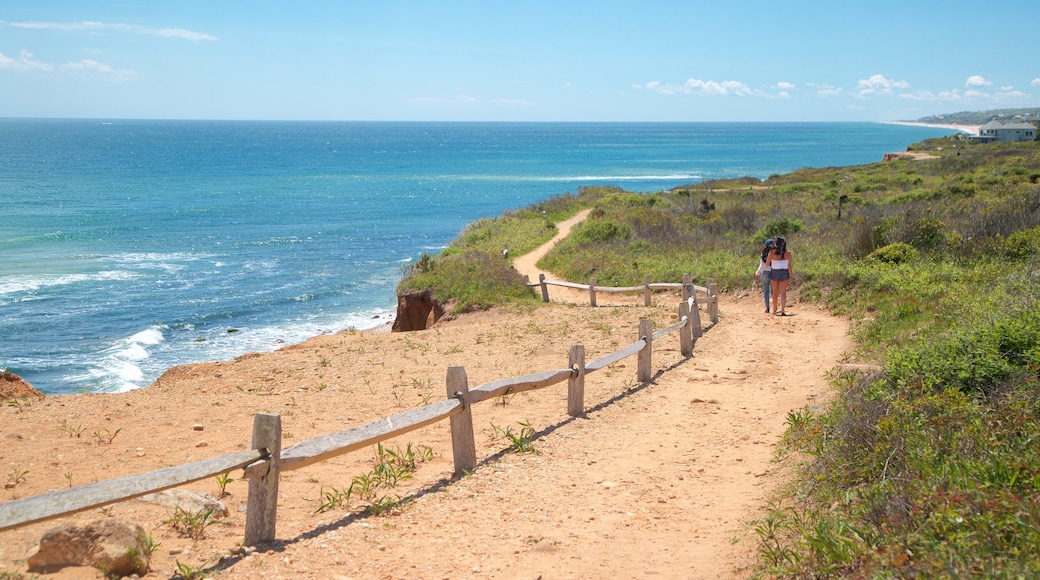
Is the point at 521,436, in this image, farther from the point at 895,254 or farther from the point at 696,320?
the point at 895,254

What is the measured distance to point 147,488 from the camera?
5.25 meters

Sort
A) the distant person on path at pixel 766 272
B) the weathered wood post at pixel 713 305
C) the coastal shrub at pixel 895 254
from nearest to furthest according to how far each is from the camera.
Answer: the weathered wood post at pixel 713 305 < the distant person on path at pixel 766 272 < the coastal shrub at pixel 895 254

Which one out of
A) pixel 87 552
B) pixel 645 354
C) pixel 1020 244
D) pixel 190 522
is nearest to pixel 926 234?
pixel 1020 244

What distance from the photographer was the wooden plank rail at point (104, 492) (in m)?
4.69

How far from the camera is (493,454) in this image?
8617mm

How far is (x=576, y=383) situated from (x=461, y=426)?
8.42 ft

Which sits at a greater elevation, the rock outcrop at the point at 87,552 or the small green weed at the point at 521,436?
the rock outcrop at the point at 87,552

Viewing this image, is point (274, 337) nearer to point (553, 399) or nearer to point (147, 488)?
point (553, 399)

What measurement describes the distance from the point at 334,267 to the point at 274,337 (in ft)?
45.3

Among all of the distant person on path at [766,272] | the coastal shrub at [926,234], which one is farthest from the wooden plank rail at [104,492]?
the coastal shrub at [926,234]

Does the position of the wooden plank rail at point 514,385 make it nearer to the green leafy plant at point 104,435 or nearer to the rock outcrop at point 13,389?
the green leafy plant at point 104,435

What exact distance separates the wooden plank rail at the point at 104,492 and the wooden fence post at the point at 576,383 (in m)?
4.76

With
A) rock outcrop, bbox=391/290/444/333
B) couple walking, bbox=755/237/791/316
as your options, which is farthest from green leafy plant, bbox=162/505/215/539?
rock outcrop, bbox=391/290/444/333

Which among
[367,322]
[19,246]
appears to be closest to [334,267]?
[367,322]
